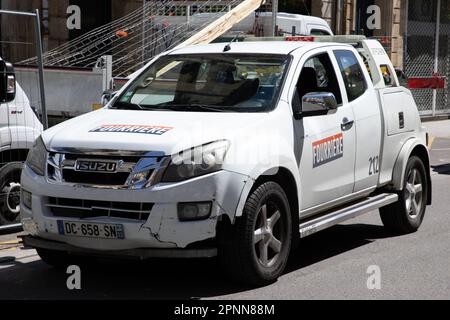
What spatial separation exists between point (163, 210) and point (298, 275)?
1.63m

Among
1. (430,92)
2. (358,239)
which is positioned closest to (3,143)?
(358,239)

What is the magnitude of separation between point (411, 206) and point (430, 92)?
15.8m

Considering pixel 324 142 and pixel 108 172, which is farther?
pixel 324 142

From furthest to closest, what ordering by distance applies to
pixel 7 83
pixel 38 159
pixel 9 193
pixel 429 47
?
1. pixel 429 47
2. pixel 9 193
3. pixel 7 83
4. pixel 38 159

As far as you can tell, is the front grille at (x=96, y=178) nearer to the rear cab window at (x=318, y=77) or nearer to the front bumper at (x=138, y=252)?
the front bumper at (x=138, y=252)

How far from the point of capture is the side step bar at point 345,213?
22.8ft

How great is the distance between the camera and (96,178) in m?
5.99

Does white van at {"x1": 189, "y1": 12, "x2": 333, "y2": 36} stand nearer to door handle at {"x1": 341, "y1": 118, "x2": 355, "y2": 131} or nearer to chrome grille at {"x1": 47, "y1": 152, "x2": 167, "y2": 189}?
door handle at {"x1": 341, "y1": 118, "x2": 355, "y2": 131}

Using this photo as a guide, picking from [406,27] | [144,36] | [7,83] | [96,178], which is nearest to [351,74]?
[96,178]

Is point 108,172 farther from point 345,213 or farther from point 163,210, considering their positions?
point 345,213

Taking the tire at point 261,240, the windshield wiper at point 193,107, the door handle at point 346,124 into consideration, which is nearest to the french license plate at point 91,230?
the tire at point 261,240

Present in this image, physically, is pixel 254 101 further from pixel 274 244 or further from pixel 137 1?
pixel 137 1

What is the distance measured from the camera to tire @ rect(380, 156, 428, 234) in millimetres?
8539

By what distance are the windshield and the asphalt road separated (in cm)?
138
